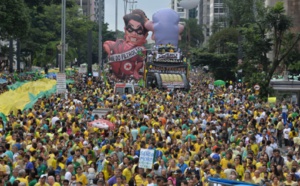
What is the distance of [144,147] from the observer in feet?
56.4

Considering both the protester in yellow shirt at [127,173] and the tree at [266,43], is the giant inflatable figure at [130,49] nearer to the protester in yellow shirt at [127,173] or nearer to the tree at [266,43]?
the tree at [266,43]

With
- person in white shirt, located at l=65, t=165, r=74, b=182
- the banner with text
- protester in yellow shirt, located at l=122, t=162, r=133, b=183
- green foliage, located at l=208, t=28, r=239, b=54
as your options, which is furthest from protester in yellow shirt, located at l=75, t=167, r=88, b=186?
green foliage, located at l=208, t=28, r=239, b=54

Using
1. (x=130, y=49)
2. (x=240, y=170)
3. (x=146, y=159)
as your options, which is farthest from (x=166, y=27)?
(x=146, y=159)

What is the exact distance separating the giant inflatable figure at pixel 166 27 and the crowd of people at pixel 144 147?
118 feet

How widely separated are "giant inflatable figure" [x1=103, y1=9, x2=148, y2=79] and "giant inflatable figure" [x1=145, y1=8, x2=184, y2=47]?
3238 millimetres

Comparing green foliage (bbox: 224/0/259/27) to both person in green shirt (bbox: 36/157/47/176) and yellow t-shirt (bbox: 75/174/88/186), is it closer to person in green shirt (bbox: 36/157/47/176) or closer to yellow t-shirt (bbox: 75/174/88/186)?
person in green shirt (bbox: 36/157/47/176)

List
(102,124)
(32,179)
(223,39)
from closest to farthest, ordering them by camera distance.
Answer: (32,179) → (102,124) → (223,39)

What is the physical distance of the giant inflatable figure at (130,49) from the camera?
66.4m

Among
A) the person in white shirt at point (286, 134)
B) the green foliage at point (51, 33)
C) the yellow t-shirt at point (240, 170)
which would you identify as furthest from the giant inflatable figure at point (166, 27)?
the yellow t-shirt at point (240, 170)

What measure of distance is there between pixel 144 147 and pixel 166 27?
46.4m

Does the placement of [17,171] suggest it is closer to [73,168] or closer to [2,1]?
[73,168]

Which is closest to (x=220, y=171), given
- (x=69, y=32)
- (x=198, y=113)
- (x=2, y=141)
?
(x=2, y=141)

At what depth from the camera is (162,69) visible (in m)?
51.8

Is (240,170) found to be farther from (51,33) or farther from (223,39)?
(51,33)
